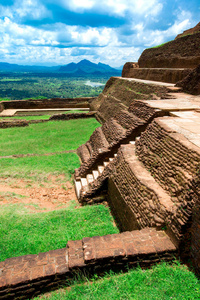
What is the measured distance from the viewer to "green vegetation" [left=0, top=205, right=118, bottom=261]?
3686 mm

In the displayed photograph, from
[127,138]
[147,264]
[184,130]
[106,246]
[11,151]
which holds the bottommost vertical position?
[11,151]

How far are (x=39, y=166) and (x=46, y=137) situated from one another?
14.4 feet

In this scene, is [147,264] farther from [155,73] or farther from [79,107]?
[79,107]

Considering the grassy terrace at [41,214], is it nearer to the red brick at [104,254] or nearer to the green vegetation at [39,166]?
the green vegetation at [39,166]

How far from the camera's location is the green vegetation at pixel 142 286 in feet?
8.13

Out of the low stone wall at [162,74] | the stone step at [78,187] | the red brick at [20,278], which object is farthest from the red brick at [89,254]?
the low stone wall at [162,74]

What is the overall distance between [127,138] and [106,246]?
15.1ft

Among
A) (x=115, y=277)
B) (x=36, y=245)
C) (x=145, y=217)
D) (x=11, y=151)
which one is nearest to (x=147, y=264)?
(x=115, y=277)

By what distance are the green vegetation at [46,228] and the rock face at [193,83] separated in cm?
779

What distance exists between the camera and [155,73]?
15.5 meters

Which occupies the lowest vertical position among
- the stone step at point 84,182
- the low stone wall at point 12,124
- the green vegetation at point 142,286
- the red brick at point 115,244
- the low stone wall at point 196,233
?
the stone step at point 84,182

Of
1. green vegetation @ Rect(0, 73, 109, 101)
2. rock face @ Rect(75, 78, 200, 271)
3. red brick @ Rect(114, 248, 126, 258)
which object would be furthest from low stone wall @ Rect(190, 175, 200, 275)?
green vegetation @ Rect(0, 73, 109, 101)

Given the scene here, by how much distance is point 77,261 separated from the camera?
112 inches

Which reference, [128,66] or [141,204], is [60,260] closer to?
[141,204]
